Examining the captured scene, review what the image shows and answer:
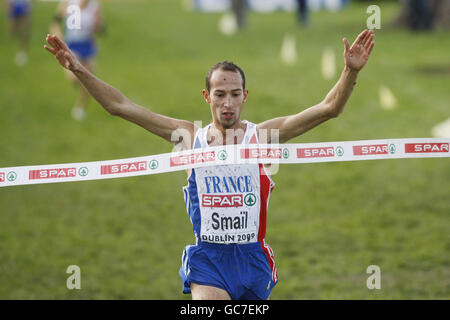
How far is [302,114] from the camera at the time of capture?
5.38 meters

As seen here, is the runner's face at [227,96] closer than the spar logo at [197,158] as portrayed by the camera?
Yes

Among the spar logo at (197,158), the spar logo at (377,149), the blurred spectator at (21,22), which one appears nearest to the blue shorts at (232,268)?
the spar logo at (197,158)

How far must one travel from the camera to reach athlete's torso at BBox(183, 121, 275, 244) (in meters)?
5.31

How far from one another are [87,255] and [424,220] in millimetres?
4760

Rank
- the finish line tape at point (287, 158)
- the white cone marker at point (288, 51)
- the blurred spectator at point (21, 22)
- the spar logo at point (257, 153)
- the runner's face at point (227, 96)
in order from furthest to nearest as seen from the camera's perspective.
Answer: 1. the blurred spectator at point (21, 22)
2. the white cone marker at point (288, 51)
3. the finish line tape at point (287, 158)
4. the spar logo at point (257, 153)
5. the runner's face at point (227, 96)

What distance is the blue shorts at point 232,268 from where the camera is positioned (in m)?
5.28

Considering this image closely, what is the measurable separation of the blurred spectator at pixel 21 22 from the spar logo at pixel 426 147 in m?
19.1

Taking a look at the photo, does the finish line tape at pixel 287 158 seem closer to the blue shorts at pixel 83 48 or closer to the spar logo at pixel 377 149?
the spar logo at pixel 377 149

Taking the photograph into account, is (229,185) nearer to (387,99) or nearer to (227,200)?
(227,200)

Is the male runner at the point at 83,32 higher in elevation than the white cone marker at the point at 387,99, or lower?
higher

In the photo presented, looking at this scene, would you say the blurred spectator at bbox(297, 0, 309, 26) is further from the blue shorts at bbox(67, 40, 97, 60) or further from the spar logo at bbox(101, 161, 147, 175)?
the spar logo at bbox(101, 161, 147, 175)

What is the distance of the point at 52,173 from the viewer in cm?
589

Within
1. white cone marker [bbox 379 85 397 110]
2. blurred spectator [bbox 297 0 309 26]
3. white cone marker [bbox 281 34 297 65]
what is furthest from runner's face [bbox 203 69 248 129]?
blurred spectator [bbox 297 0 309 26]
